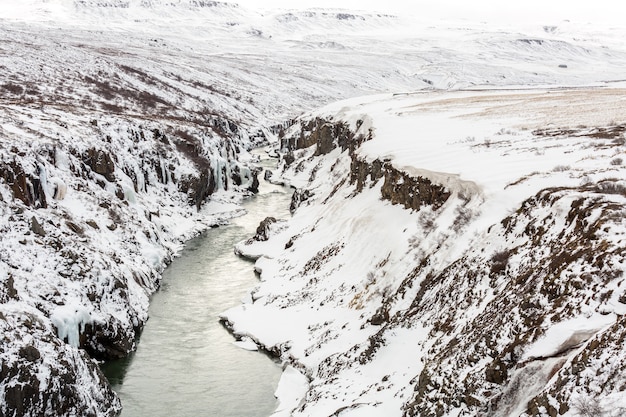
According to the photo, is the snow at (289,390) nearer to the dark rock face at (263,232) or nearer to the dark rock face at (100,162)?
the dark rock face at (263,232)

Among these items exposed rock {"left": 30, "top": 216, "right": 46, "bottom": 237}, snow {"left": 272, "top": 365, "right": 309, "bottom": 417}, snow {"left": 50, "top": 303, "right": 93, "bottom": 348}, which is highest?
exposed rock {"left": 30, "top": 216, "right": 46, "bottom": 237}

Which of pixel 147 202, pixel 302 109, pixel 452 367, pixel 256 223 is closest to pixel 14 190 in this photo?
pixel 147 202

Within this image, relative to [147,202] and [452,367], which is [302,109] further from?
[452,367]

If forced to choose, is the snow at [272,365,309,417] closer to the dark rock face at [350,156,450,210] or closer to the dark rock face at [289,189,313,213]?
the dark rock face at [350,156,450,210]

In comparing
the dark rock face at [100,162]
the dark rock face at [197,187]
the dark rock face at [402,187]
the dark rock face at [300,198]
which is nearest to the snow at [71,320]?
the dark rock face at [402,187]

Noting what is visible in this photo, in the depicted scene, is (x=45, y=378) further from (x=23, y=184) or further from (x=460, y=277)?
(x=23, y=184)

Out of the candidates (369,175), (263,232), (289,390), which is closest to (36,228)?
(289,390)

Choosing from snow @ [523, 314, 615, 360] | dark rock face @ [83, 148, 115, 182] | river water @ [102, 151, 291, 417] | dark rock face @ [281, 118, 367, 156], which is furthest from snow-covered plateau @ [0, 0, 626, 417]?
river water @ [102, 151, 291, 417]
